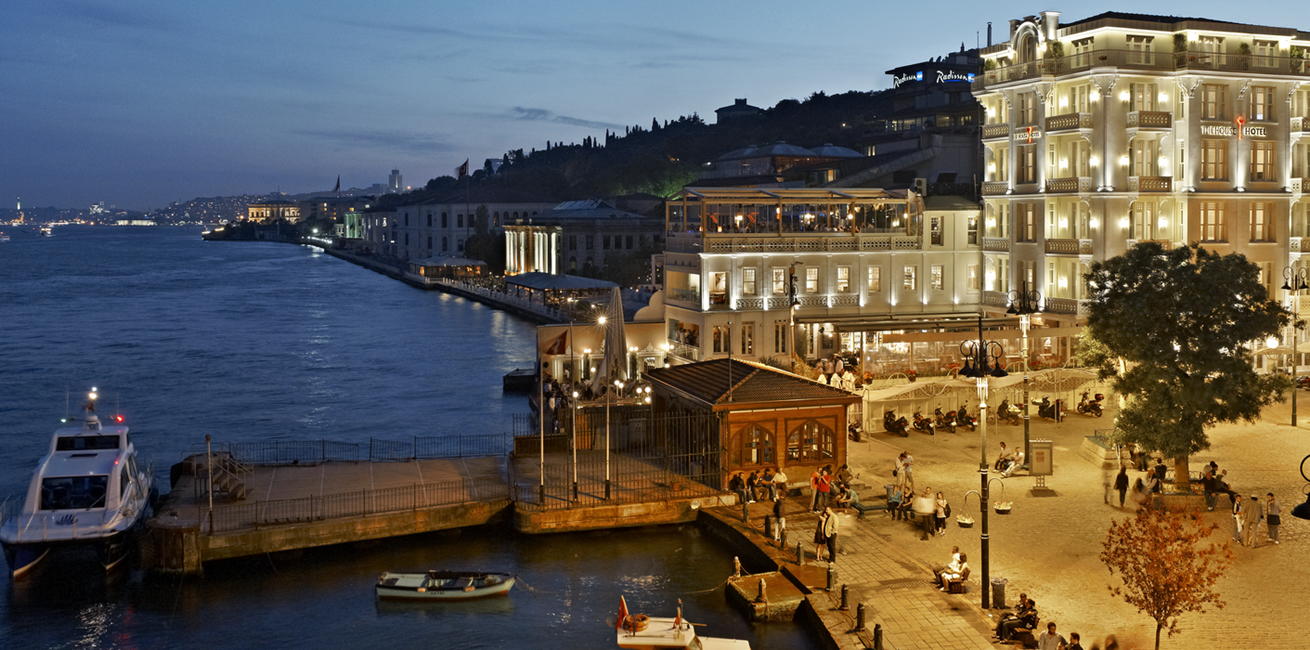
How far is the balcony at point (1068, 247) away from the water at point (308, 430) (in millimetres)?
23078

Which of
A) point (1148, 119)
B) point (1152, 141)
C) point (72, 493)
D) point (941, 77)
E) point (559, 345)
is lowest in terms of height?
point (72, 493)

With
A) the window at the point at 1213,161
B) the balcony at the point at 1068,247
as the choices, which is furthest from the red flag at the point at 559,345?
the window at the point at 1213,161

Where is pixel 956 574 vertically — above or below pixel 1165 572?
below

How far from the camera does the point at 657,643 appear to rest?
1962 centimetres

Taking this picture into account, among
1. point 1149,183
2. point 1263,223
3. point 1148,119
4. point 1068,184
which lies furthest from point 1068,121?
point 1263,223

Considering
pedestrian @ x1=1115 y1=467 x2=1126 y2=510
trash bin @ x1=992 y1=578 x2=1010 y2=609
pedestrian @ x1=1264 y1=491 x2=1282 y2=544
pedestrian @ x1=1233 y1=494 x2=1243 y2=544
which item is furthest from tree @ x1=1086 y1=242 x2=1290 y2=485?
trash bin @ x1=992 y1=578 x2=1010 y2=609

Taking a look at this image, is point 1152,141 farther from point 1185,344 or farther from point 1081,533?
point 1081,533

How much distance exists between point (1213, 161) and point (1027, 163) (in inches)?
270

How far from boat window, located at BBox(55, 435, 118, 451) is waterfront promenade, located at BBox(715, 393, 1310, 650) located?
15649 mm

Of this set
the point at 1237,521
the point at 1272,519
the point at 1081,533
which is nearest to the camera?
the point at 1237,521

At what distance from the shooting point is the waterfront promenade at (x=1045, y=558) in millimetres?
17766

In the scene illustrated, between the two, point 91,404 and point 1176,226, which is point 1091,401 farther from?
point 91,404

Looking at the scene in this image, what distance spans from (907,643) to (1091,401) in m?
21.8

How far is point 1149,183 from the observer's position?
4203 cm
